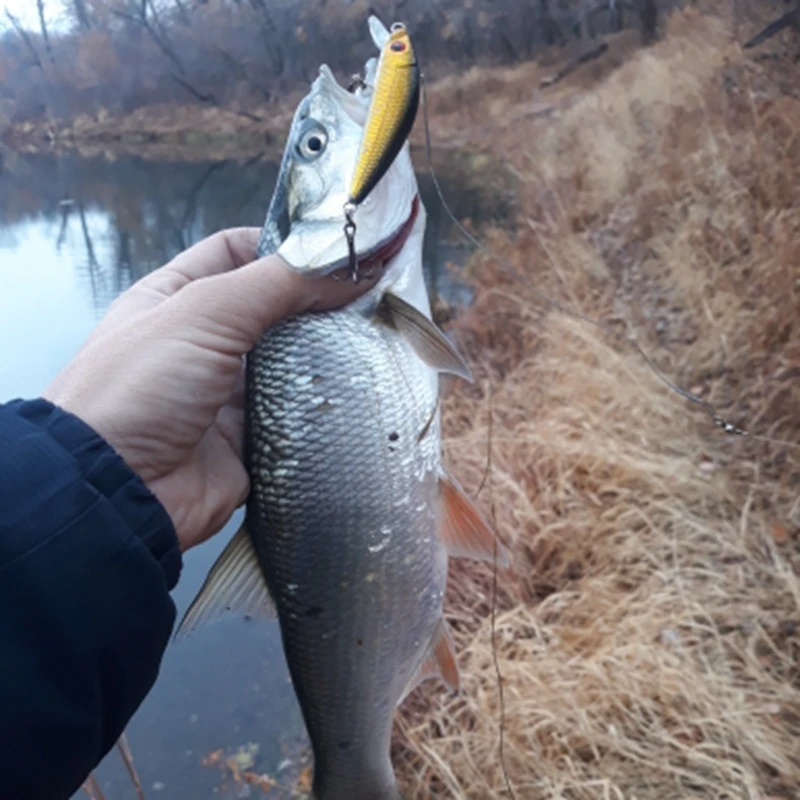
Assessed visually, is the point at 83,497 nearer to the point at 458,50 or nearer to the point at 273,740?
the point at 273,740

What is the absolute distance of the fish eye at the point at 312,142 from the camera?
5.80 ft

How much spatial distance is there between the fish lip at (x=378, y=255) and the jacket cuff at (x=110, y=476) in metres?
0.59

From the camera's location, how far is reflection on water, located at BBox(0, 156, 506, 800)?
4.75m

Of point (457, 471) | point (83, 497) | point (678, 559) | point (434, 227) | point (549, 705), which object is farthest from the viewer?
point (434, 227)

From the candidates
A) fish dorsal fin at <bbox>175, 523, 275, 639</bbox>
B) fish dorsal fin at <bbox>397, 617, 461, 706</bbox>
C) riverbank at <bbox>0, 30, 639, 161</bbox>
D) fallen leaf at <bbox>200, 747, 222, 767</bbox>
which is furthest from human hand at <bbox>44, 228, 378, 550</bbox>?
riverbank at <bbox>0, 30, 639, 161</bbox>

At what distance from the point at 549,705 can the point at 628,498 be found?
1.52m

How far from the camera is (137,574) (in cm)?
142

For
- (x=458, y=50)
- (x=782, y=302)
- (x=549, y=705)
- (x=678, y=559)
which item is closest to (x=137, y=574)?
(x=549, y=705)

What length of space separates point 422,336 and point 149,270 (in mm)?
13105

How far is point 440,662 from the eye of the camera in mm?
1939

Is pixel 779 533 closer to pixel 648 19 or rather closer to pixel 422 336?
pixel 422 336

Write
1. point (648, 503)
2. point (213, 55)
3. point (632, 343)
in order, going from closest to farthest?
1. point (648, 503)
2. point (632, 343)
3. point (213, 55)

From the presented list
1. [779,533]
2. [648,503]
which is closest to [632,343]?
[648,503]

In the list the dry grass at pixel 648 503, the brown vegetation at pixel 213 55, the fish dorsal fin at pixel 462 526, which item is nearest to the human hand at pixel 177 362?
the fish dorsal fin at pixel 462 526
